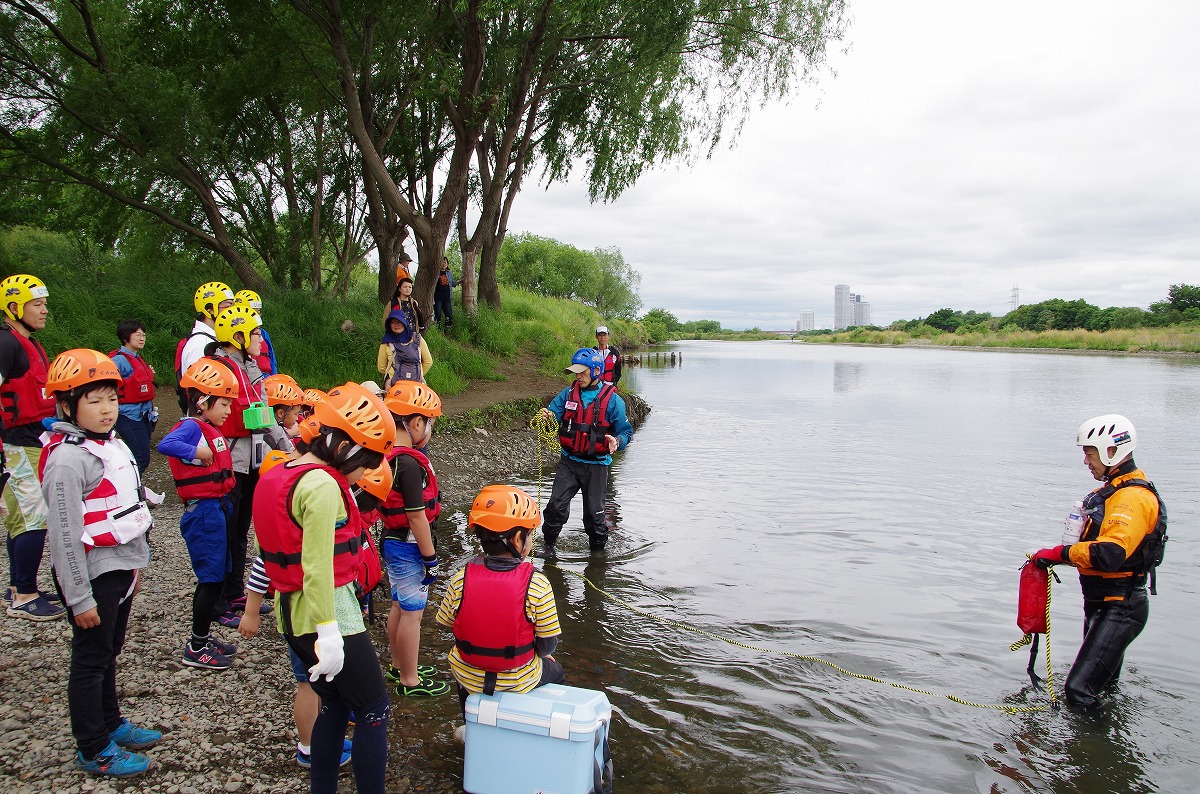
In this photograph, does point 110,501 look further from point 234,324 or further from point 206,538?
point 234,324

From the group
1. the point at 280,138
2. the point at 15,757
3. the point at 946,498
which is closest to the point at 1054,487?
the point at 946,498

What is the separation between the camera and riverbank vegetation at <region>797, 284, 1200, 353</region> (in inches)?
2618

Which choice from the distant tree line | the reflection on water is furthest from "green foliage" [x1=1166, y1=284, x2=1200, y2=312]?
the reflection on water

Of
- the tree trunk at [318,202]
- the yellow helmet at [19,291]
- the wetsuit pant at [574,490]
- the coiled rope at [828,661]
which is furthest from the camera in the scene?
the tree trunk at [318,202]

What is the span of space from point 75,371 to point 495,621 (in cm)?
220

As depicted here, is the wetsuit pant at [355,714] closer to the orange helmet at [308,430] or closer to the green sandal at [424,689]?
the orange helmet at [308,430]

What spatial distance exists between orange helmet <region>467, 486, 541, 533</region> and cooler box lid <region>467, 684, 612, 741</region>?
761mm

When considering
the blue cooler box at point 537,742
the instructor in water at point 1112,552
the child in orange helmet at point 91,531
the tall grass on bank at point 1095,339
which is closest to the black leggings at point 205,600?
the child in orange helmet at point 91,531

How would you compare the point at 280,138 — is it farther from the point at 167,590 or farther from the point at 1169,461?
the point at 1169,461

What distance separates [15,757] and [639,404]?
1793 centimetres

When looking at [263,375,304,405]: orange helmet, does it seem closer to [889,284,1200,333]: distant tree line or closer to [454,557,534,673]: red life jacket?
[454,557,534,673]: red life jacket

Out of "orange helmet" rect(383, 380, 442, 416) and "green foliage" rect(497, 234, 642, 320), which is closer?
"orange helmet" rect(383, 380, 442, 416)

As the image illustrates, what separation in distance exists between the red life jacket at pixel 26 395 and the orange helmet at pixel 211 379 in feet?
3.72

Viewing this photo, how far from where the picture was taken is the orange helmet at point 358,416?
2.96 meters
